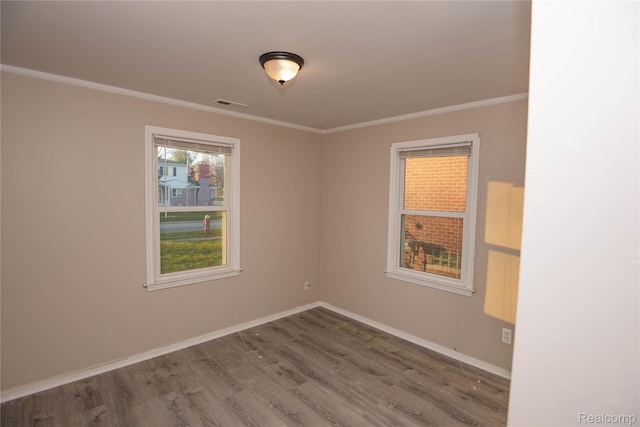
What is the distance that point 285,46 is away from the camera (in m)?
1.97

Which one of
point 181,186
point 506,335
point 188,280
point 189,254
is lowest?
point 506,335

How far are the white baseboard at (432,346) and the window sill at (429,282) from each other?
1.97 ft

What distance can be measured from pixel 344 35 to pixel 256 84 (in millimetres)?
1077

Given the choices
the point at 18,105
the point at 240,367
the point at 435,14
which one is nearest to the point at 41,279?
the point at 18,105

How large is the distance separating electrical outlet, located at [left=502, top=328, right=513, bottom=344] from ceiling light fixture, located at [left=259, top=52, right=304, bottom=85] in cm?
280

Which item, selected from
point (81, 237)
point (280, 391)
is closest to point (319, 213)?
point (280, 391)

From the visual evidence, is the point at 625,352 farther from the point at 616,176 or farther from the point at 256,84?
the point at 256,84

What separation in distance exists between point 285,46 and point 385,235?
8.01 feet

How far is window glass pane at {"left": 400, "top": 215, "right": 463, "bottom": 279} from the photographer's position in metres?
3.29

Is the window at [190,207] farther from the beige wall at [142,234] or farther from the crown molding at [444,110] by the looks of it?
the crown molding at [444,110]

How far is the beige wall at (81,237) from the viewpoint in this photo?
2.43 m

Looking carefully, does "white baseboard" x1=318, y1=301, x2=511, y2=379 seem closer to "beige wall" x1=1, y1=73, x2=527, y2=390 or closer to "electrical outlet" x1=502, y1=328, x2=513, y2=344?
"beige wall" x1=1, y1=73, x2=527, y2=390

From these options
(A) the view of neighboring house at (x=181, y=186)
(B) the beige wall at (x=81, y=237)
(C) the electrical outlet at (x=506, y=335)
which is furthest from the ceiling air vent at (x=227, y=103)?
(C) the electrical outlet at (x=506, y=335)

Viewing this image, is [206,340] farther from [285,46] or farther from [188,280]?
[285,46]
